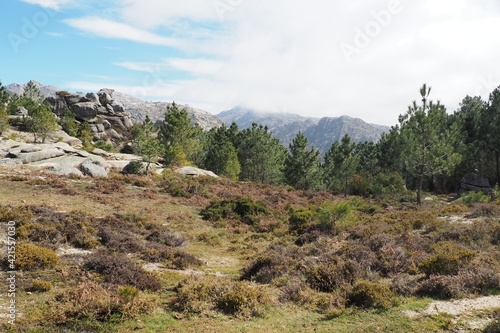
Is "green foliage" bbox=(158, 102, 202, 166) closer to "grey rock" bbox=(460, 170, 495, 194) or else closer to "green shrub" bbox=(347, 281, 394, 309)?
"grey rock" bbox=(460, 170, 495, 194)

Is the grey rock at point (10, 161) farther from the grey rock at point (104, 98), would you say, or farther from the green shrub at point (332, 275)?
the grey rock at point (104, 98)

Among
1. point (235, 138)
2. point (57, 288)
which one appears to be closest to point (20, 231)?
point (57, 288)

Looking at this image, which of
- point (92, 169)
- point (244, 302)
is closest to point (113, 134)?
point (92, 169)

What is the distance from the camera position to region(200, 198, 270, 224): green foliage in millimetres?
25955

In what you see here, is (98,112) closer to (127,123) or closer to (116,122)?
(116,122)

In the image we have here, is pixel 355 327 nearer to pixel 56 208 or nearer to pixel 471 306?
pixel 471 306

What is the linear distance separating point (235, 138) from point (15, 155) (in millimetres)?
40746

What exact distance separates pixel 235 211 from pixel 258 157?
33.7m

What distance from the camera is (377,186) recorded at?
44.5m

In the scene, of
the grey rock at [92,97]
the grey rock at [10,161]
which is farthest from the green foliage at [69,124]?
the grey rock at [10,161]

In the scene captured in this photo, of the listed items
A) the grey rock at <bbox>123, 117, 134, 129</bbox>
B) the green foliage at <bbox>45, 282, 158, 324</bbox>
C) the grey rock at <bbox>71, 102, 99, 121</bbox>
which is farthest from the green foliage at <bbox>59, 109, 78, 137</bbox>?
the green foliage at <bbox>45, 282, 158, 324</bbox>

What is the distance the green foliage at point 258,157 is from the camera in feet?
198

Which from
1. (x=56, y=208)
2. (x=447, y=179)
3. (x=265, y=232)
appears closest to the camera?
(x=56, y=208)

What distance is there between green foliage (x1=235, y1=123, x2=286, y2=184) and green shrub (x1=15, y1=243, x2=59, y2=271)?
164 feet
